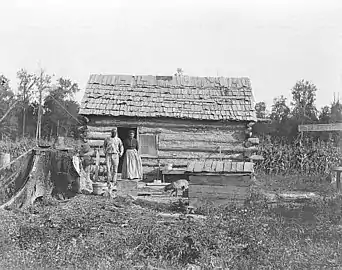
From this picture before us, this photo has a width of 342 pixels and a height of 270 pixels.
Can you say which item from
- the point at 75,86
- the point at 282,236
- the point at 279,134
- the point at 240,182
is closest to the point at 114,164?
the point at 240,182

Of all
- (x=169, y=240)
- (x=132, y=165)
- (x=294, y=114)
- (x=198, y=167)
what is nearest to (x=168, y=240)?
(x=169, y=240)

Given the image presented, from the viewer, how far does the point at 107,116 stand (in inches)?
721

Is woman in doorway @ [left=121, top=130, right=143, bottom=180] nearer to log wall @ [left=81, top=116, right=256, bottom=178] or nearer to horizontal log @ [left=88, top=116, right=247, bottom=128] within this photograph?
log wall @ [left=81, top=116, right=256, bottom=178]

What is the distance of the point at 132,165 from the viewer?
17.2 metres

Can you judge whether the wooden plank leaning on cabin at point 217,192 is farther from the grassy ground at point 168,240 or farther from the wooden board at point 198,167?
the grassy ground at point 168,240

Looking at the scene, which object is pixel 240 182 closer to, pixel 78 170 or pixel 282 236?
pixel 282 236

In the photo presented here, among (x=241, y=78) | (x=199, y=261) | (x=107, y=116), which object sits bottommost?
(x=199, y=261)

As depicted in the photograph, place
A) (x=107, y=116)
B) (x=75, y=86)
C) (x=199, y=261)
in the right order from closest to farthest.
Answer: (x=199, y=261) → (x=107, y=116) → (x=75, y=86)

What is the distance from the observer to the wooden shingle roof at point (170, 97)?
18.4 m

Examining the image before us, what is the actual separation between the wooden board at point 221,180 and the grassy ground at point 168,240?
1103 millimetres

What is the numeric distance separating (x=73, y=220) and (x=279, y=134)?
107ft

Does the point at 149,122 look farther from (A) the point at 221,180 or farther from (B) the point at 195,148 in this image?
(A) the point at 221,180

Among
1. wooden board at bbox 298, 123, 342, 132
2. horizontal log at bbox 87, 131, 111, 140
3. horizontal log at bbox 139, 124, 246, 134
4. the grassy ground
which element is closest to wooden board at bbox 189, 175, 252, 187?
the grassy ground

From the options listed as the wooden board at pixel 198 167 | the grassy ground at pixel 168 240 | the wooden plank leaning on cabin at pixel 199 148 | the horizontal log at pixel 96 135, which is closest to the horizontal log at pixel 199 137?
the wooden plank leaning on cabin at pixel 199 148
